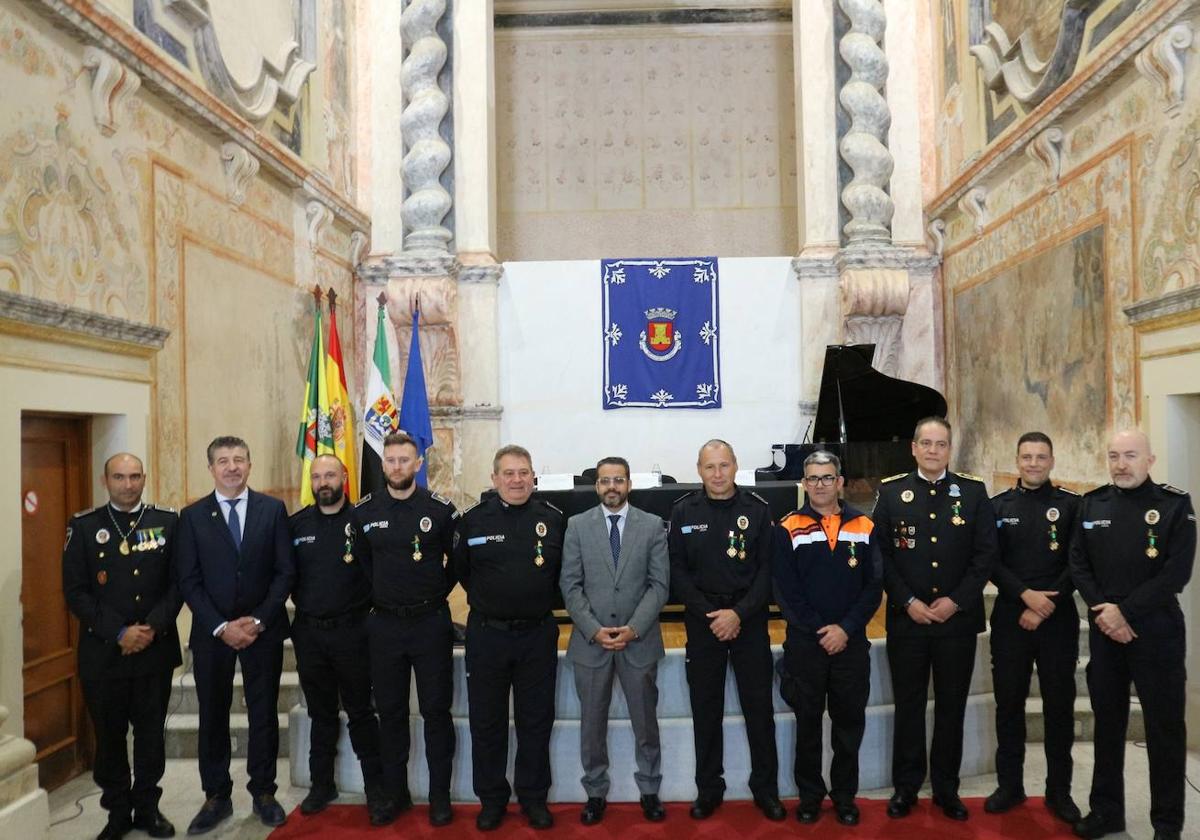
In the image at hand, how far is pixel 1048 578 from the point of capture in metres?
4.27

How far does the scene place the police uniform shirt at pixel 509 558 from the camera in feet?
14.1

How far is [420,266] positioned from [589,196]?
3154 millimetres

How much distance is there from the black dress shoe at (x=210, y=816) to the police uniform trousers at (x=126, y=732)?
0.19 metres

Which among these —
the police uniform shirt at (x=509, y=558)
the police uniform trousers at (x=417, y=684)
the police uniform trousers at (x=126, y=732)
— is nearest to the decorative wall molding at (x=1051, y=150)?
the police uniform shirt at (x=509, y=558)

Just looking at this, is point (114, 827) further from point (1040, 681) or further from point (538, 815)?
point (1040, 681)

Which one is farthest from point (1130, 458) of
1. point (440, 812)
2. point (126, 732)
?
point (126, 732)

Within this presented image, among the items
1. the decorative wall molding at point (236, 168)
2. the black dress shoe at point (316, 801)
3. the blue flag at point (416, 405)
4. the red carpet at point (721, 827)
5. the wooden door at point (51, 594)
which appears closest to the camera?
the red carpet at point (721, 827)

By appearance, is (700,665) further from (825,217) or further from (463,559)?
(825,217)

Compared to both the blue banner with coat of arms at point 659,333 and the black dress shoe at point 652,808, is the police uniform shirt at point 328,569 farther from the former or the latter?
the blue banner with coat of arms at point 659,333

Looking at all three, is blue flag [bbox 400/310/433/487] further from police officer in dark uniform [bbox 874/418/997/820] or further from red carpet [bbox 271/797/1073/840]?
police officer in dark uniform [bbox 874/418/997/820]

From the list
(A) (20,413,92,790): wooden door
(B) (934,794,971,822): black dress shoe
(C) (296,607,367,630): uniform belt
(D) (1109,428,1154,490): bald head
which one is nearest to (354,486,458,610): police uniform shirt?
(C) (296,607,367,630): uniform belt

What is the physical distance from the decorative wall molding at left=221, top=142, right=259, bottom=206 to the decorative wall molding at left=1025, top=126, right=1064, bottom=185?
5569 mm

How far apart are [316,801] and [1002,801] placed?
3.08 meters

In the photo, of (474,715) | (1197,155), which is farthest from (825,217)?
(474,715)
